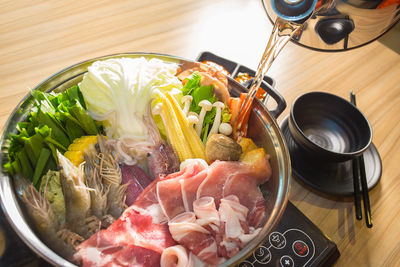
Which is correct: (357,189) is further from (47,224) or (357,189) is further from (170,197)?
(47,224)

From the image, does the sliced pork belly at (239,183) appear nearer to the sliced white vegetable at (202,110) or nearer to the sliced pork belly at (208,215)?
the sliced pork belly at (208,215)

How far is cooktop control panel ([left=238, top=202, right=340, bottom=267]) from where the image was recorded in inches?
43.3

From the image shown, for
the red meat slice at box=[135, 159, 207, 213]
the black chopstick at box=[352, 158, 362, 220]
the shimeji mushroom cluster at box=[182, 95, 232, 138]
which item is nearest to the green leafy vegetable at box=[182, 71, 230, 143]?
the shimeji mushroom cluster at box=[182, 95, 232, 138]

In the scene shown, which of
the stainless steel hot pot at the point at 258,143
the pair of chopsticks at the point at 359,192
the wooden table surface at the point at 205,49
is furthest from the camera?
the wooden table surface at the point at 205,49

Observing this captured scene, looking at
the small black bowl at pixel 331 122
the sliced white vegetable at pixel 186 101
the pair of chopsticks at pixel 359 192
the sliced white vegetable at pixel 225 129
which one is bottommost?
the pair of chopsticks at pixel 359 192

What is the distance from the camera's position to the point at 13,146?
1.07 m

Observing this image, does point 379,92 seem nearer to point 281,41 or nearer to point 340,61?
point 340,61

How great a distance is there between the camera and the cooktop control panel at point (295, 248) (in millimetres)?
1101

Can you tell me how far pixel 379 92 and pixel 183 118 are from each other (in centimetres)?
147

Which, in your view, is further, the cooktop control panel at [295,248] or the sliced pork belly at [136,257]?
the cooktop control panel at [295,248]

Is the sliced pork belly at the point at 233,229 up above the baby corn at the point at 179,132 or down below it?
below

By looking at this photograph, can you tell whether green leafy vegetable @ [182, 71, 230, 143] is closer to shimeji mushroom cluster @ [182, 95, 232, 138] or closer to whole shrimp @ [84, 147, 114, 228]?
shimeji mushroom cluster @ [182, 95, 232, 138]

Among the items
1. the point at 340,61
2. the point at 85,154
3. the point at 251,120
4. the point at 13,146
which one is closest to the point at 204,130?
the point at 251,120

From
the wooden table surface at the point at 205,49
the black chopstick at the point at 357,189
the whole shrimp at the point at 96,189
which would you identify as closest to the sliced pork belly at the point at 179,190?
the whole shrimp at the point at 96,189
